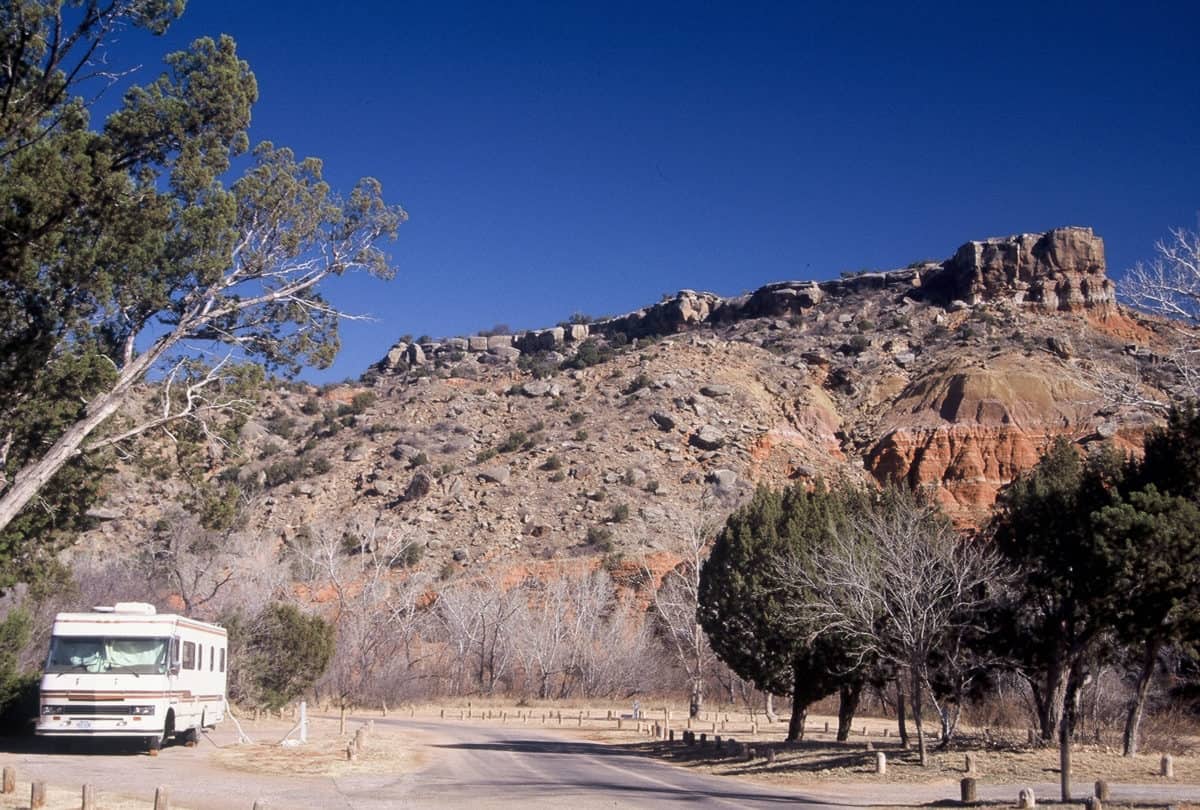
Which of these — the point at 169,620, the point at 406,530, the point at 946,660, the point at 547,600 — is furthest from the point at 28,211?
the point at 406,530

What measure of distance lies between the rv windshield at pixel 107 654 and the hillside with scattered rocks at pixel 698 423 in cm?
2715

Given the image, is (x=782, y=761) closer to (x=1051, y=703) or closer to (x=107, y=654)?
(x=1051, y=703)

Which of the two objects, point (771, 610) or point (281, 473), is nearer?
point (771, 610)

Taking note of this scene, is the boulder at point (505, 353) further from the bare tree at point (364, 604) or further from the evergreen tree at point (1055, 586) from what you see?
the evergreen tree at point (1055, 586)

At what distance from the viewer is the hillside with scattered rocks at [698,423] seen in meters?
69.4

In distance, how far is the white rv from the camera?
842 inches

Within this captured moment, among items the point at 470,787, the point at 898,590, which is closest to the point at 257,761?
the point at 470,787

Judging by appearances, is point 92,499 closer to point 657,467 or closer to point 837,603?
point 837,603

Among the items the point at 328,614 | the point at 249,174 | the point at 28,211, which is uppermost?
the point at 249,174

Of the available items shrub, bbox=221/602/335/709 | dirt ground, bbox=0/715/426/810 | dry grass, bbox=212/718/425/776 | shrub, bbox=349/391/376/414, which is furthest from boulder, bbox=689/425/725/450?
dry grass, bbox=212/718/425/776

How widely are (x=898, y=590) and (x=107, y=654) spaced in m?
18.1

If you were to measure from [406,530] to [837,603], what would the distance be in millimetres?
44458

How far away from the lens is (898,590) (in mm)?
25812

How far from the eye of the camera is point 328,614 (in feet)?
200
